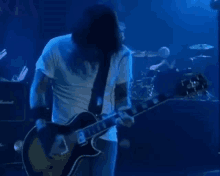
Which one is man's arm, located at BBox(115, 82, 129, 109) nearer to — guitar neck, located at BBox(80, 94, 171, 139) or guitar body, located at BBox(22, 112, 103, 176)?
guitar neck, located at BBox(80, 94, 171, 139)

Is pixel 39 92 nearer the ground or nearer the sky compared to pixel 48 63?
nearer the ground

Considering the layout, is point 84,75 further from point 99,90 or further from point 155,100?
point 155,100

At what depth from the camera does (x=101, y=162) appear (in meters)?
1.73

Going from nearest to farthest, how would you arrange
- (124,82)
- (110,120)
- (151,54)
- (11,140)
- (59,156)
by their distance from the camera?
(59,156) → (110,120) → (124,82) → (11,140) → (151,54)

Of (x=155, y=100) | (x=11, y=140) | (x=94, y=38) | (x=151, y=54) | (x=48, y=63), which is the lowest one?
(x=11, y=140)

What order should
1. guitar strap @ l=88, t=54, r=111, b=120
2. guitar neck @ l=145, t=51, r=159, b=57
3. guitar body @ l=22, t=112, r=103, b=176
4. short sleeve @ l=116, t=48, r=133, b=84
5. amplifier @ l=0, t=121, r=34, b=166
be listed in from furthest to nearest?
guitar neck @ l=145, t=51, r=159, b=57 → amplifier @ l=0, t=121, r=34, b=166 → short sleeve @ l=116, t=48, r=133, b=84 → guitar strap @ l=88, t=54, r=111, b=120 → guitar body @ l=22, t=112, r=103, b=176

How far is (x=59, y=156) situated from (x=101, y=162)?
0.88ft

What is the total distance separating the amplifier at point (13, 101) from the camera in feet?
12.0

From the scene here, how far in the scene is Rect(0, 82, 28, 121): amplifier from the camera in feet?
12.0

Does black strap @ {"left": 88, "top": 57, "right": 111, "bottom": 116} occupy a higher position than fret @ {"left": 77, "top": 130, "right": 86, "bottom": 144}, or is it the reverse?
black strap @ {"left": 88, "top": 57, "right": 111, "bottom": 116}

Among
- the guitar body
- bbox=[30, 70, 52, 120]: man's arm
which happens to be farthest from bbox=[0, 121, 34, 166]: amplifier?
bbox=[30, 70, 52, 120]: man's arm

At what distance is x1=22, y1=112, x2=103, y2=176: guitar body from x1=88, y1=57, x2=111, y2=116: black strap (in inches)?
2.6

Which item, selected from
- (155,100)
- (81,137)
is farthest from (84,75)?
(155,100)

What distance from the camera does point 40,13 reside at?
5008 mm
